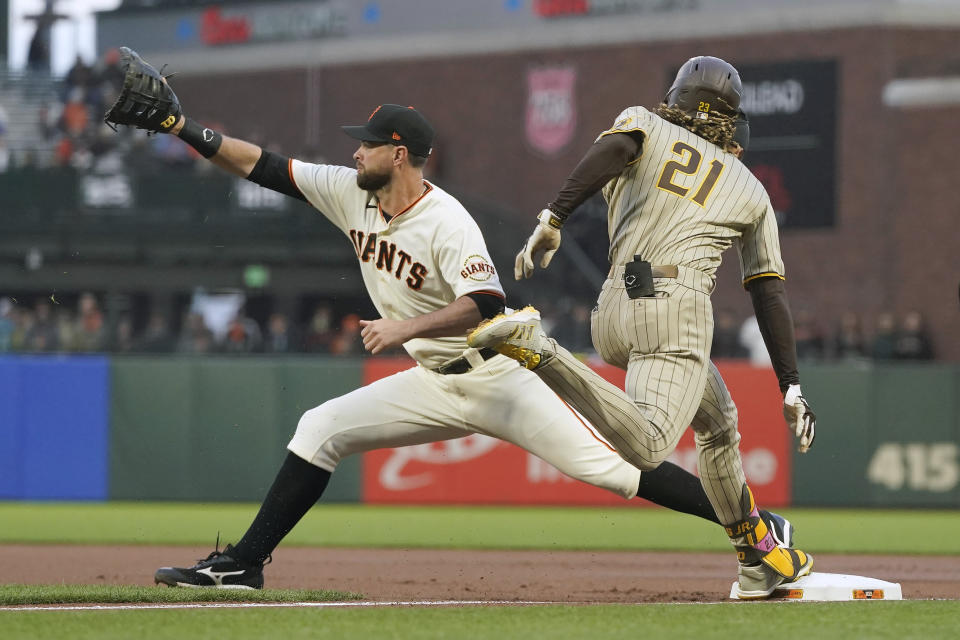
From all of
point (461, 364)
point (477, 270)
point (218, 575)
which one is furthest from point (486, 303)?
point (218, 575)

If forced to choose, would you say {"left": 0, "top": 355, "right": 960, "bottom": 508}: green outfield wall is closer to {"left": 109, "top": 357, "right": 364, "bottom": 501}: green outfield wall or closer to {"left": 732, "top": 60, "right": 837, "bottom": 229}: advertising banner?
{"left": 109, "top": 357, "right": 364, "bottom": 501}: green outfield wall

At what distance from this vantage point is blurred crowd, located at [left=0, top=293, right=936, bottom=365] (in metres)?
13.3

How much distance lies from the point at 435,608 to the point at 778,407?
7872 millimetres

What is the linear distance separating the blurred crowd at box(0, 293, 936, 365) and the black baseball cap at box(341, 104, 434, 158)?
7216 millimetres

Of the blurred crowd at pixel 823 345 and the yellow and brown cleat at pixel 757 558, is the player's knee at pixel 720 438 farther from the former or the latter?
the blurred crowd at pixel 823 345

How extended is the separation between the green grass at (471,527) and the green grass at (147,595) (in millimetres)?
3554

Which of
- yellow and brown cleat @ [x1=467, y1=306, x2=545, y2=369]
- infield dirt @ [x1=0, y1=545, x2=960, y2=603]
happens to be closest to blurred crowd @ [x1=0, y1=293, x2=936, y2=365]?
infield dirt @ [x1=0, y1=545, x2=960, y2=603]

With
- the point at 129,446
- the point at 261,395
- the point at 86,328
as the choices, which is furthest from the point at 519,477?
the point at 86,328

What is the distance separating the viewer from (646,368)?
17.2 ft

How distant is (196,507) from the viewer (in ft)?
40.2

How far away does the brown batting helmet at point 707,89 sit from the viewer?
5.44 meters

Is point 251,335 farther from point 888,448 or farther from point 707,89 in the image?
point 707,89

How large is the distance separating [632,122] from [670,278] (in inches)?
23.0

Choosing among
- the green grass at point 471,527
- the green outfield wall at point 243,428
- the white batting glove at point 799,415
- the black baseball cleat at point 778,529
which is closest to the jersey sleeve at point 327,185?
the white batting glove at point 799,415
